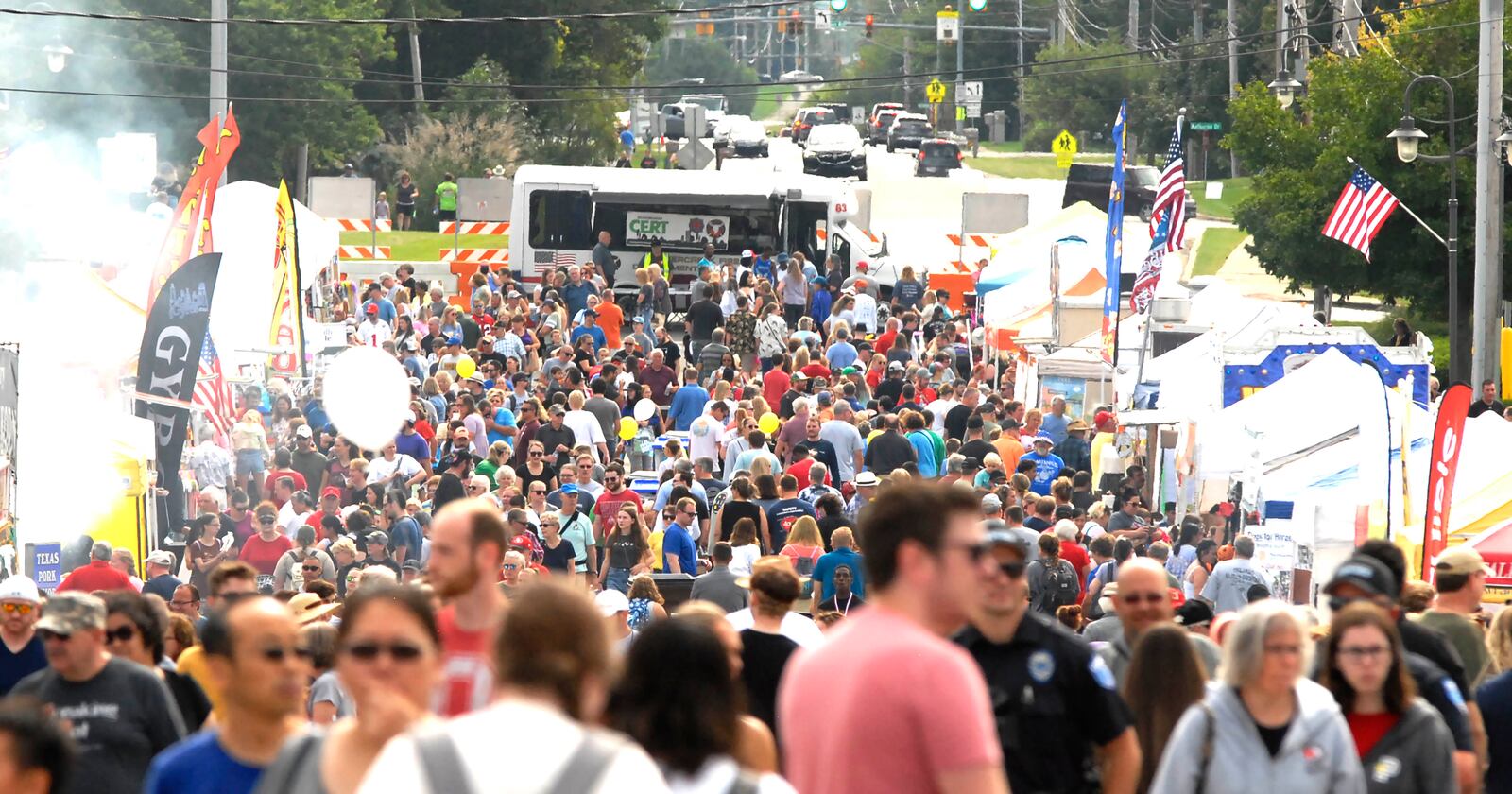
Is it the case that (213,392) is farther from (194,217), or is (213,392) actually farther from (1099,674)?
(1099,674)

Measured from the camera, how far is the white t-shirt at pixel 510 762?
311 centimetres

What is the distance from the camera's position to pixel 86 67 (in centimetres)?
4722

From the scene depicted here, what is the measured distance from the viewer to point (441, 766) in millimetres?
3137

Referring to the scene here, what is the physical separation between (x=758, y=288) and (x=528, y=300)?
11.1 ft

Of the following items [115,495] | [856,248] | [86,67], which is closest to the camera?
[115,495]

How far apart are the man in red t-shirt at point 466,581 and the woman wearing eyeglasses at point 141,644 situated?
1.44m

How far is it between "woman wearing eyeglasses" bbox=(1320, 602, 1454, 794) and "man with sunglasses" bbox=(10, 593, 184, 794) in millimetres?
2953

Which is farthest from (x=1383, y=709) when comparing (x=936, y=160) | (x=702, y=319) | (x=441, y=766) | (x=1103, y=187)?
(x=936, y=160)

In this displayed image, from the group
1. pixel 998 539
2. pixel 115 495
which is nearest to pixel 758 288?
pixel 115 495

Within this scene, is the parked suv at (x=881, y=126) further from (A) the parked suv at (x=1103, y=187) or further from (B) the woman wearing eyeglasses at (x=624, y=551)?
(B) the woman wearing eyeglasses at (x=624, y=551)

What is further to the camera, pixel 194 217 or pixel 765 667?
pixel 194 217

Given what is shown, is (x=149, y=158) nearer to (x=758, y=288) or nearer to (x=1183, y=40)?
(x=758, y=288)

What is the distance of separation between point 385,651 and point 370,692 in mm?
89

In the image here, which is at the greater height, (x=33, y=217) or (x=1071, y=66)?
(x=1071, y=66)
